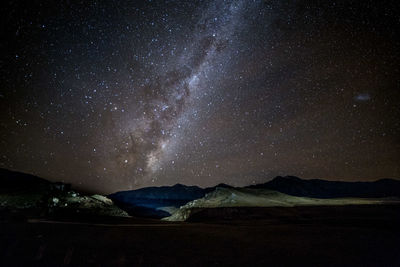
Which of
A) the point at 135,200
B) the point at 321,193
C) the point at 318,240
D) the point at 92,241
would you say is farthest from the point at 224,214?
the point at 321,193

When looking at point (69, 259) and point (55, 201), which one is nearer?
point (69, 259)

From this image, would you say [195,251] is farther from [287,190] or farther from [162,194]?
[162,194]

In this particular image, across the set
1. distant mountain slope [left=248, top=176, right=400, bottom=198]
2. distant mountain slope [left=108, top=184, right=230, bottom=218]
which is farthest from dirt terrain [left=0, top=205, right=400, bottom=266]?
distant mountain slope [left=248, top=176, right=400, bottom=198]

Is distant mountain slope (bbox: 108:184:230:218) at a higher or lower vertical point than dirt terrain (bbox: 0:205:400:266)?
lower

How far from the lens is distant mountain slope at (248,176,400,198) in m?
124

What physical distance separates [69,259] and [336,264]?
9.70m

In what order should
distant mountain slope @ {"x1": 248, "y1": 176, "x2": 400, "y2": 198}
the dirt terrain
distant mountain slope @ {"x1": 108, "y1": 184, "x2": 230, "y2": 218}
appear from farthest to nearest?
1. distant mountain slope @ {"x1": 108, "y1": 184, "x2": 230, "y2": 218}
2. distant mountain slope @ {"x1": 248, "y1": 176, "x2": 400, "y2": 198}
3. the dirt terrain

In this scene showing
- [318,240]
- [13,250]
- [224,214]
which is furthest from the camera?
[224,214]

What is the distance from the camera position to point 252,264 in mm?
7566

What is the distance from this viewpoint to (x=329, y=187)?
140m

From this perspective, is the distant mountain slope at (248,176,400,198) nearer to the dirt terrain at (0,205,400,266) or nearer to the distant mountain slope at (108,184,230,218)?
the distant mountain slope at (108,184,230,218)

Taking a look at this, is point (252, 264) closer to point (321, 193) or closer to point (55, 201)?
point (55, 201)


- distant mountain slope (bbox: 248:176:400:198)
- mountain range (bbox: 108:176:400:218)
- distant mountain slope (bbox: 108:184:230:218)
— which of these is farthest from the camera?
distant mountain slope (bbox: 108:184:230:218)

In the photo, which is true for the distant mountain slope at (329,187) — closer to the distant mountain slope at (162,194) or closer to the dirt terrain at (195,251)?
the distant mountain slope at (162,194)
